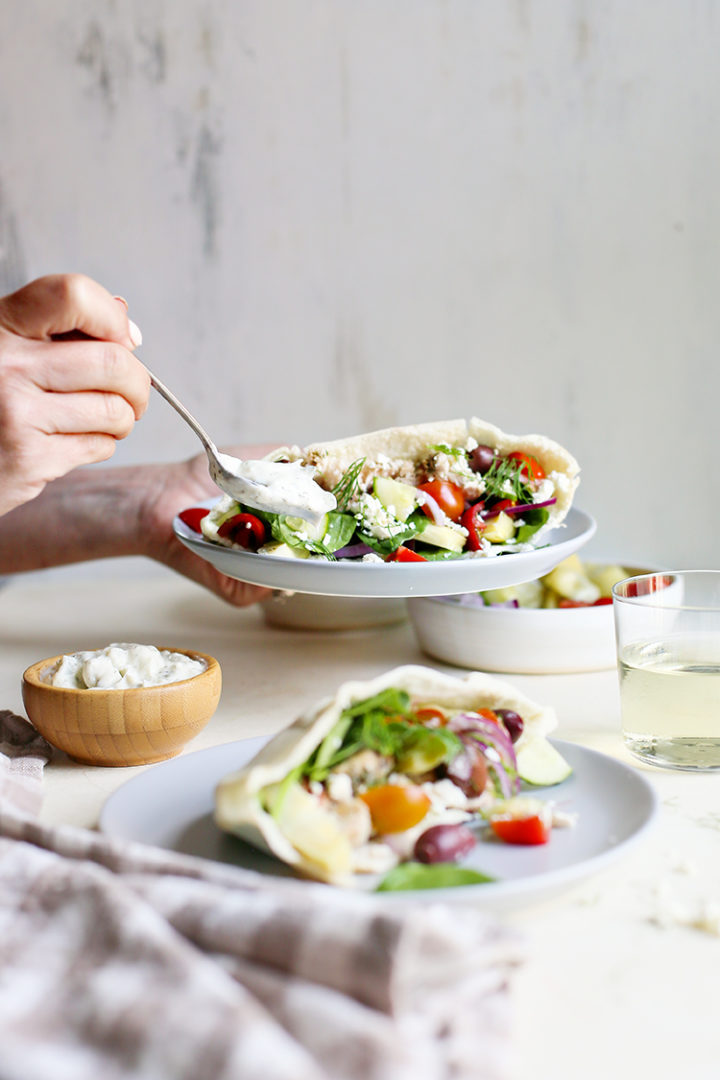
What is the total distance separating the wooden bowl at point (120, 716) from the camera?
1296 mm

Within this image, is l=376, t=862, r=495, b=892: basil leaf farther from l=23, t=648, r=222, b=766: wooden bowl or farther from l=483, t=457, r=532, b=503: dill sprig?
l=483, t=457, r=532, b=503: dill sprig

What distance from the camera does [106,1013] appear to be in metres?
0.75

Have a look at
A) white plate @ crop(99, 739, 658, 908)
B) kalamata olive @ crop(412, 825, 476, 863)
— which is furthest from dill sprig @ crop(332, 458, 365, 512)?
kalamata olive @ crop(412, 825, 476, 863)

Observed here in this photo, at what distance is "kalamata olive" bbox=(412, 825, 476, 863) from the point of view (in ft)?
3.21

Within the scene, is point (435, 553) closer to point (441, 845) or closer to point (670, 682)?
point (670, 682)

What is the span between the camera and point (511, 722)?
1.18m

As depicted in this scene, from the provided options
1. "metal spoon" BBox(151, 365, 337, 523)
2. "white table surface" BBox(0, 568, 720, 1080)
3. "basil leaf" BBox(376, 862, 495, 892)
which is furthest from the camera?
"metal spoon" BBox(151, 365, 337, 523)

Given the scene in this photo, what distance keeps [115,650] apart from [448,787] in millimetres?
532

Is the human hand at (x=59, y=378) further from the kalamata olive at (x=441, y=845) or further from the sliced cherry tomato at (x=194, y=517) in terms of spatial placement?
the kalamata olive at (x=441, y=845)

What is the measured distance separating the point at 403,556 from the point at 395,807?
2.14 ft

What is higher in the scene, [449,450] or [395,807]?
[449,450]

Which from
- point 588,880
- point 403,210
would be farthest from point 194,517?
point 403,210

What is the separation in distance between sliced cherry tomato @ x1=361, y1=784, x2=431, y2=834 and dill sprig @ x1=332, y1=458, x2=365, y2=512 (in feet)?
2.52

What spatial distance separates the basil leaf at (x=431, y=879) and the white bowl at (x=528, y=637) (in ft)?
2.85
